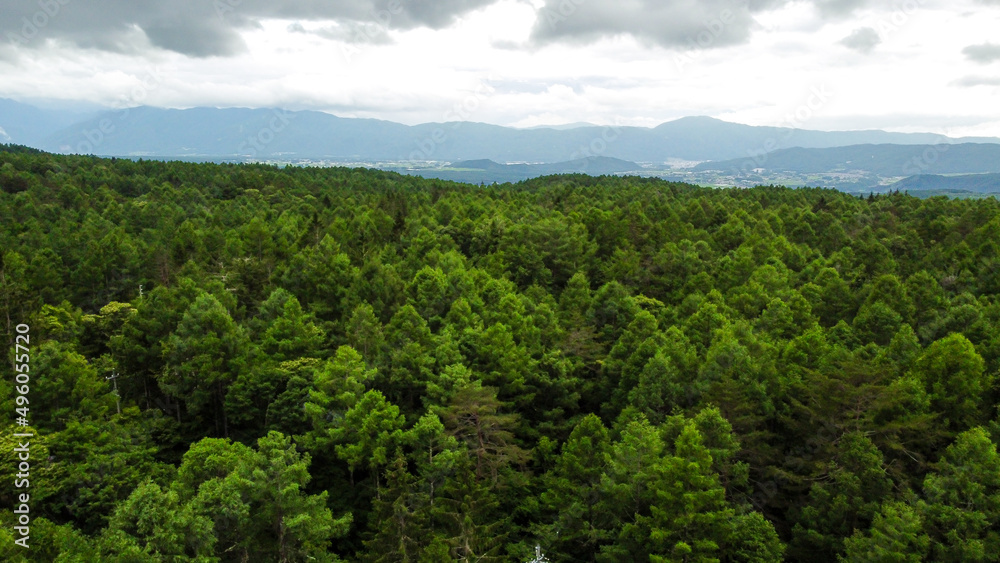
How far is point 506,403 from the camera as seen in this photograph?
33.0 meters

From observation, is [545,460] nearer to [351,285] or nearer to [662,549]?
[662,549]

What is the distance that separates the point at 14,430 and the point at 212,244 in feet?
145

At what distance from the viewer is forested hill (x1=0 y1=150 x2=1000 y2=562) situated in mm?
22438

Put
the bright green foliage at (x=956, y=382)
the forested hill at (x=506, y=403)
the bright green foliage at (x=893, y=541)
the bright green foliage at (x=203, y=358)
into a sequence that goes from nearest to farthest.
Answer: the bright green foliage at (x=893, y=541) < the forested hill at (x=506, y=403) < the bright green foliage at (x=956, y=382) < the bright green foliage at (x=203, y=358)

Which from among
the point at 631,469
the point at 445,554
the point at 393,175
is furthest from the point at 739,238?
the point at 393,175

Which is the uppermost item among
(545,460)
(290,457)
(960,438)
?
(960,438)

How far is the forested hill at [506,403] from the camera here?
73.6 feet

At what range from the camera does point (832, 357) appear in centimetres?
3041

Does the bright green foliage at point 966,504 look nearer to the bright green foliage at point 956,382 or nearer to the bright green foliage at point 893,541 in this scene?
the bright green foliage at point 893,541

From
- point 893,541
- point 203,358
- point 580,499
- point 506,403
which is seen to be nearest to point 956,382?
point 893,541

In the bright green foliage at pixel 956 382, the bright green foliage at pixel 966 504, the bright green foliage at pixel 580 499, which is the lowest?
the bright green foliage at pixel 580 499

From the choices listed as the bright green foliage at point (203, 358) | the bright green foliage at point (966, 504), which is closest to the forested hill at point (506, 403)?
the bright green foliage at point (966, 504)

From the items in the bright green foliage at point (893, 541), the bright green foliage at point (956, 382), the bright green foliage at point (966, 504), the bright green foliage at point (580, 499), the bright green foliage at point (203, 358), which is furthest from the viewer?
the bright green foliage at point (203, 358)

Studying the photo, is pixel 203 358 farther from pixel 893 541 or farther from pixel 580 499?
pixel 893 541
